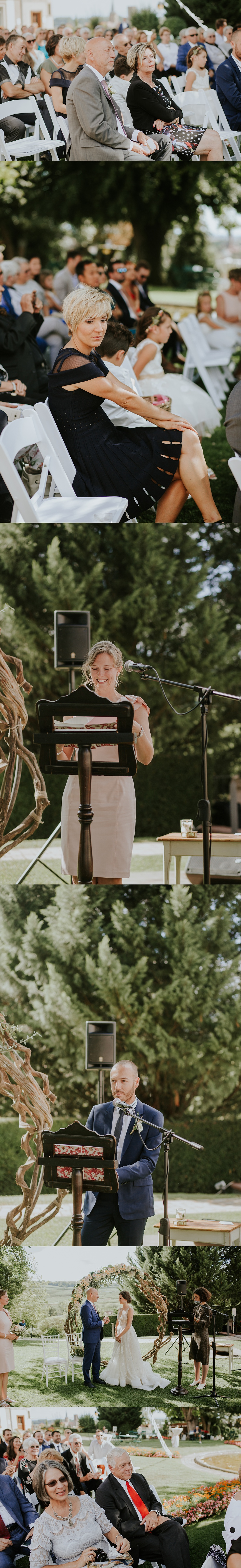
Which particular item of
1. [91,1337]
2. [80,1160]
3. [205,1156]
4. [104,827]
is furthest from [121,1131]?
[205,1156]

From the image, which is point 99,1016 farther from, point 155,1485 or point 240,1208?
point 155,1485

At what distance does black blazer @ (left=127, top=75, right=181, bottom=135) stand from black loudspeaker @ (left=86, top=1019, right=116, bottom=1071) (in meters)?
4.38

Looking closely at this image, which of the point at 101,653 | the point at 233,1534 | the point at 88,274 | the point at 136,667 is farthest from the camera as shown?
the point at 88,274

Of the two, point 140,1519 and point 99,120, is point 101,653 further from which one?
point 140,1519

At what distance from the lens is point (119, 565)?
963 centimetres

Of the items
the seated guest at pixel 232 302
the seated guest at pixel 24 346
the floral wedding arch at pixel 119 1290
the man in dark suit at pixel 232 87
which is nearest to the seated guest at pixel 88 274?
the seated guest at pixel 24 346

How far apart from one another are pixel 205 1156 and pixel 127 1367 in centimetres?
265

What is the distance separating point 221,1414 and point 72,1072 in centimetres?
267

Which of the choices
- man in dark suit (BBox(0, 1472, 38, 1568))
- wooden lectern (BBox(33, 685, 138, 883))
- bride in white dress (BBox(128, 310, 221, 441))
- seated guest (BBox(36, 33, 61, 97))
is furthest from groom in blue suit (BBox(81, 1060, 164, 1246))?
seated guest (BBox(36, 33, 61, 97))

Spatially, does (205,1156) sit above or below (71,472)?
below

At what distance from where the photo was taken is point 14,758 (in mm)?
6879

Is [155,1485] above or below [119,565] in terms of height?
below

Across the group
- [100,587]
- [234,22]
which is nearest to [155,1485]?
[100,587]

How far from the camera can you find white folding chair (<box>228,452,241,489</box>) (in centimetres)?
730
